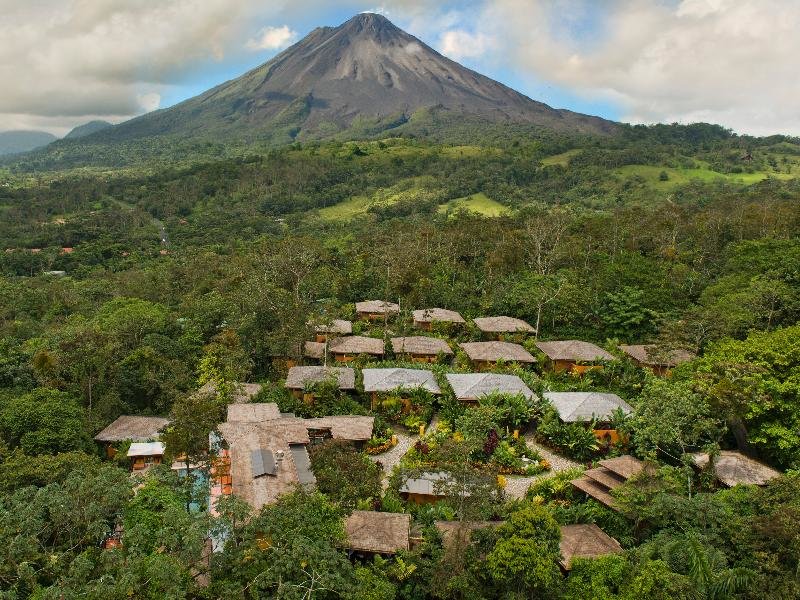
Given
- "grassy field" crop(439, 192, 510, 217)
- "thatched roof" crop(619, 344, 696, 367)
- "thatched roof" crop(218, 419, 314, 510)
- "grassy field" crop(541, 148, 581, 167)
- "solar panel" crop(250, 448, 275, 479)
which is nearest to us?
"thatched roof" crop(218, 419, 314, 510)

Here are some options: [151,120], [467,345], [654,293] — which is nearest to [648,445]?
[467,345]

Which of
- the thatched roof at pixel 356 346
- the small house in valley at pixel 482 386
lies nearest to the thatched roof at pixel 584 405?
the small house in valley at pixel 482 386

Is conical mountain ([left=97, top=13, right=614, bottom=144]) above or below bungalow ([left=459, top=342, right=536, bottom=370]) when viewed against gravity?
above

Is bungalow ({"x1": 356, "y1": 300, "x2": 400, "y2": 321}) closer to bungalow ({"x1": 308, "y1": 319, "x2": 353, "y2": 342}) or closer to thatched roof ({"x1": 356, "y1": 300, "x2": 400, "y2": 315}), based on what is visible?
thatched roof ({"x1": 356, "y1": 300, "x2": 400, "y2": 315})

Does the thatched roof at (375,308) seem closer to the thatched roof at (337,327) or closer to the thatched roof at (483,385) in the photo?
the thatched roof at (337,327)

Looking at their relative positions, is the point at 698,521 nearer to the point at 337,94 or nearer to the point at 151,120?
the point at 337,94

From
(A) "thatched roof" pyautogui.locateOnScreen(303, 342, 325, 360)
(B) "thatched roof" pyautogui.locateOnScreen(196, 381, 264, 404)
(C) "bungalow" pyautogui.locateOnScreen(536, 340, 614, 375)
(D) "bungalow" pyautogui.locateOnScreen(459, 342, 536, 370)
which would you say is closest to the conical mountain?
(A) "thatched roof" pyautogui.locateOnScreen(303, 342, 325, 360)
